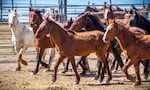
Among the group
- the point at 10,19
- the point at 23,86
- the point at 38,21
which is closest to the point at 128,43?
the point at 23,86

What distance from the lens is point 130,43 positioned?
26.3 feet

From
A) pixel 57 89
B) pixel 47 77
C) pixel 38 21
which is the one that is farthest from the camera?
pixel 38 21

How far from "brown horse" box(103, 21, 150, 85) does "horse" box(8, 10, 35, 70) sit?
11.5 feet

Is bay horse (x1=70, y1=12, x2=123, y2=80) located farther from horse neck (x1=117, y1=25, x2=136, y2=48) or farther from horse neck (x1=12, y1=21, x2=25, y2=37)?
horse neck (x1=12, y1=21, x2=25, y2=37)

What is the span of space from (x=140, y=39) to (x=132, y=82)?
934mm

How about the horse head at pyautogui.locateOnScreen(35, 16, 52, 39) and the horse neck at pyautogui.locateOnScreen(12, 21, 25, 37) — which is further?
the horse neck at pyautogui.locateOnScreen(12, 21, 25, 37)

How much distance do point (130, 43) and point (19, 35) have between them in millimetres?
3843

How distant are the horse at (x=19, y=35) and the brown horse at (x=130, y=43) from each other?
11.5ft

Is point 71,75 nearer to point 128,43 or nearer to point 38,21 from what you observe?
point 38,21

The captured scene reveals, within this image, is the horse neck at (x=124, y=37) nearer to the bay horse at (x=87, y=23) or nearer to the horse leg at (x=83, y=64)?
the bay horse at (x=87, y=23)

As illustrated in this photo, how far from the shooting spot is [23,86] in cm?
808

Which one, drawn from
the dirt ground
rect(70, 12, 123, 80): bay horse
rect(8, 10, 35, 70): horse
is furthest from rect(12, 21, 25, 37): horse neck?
rect(70, 12, 123, 80): bay horse

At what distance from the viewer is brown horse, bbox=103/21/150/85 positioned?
7.91m

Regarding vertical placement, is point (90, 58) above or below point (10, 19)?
below
